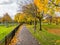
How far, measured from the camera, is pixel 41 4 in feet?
82.5

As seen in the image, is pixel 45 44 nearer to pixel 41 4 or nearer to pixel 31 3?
pixel 41 4

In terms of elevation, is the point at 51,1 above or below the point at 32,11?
above

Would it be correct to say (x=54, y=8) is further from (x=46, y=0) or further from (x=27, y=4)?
(x=27, y=4)

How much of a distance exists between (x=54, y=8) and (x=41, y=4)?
1711mm

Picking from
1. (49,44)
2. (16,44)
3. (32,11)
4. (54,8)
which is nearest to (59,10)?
(54,8)

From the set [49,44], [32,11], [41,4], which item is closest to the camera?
[49,44]

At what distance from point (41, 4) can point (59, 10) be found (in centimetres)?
228

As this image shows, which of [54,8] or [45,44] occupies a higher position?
[54,8]

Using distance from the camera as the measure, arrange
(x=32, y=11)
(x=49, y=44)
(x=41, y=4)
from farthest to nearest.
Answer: (x=32, y=11) → (x=41, y=4) → (x=49, y=44)

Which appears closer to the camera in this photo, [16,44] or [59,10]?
[16,44]

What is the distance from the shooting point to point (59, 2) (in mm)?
23656

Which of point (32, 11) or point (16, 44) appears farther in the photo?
point (32, 11)

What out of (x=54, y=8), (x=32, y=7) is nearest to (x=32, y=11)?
(x=32, y=7)

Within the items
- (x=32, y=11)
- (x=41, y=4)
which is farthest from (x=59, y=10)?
(x=32, y=11)
